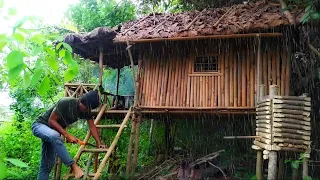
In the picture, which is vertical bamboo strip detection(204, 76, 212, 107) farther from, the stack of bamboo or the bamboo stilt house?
the stack of bamboo

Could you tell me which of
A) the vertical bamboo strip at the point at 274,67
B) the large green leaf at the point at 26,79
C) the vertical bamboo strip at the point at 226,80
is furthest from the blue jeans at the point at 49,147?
the vertical bamboo strip at the point at 274,67

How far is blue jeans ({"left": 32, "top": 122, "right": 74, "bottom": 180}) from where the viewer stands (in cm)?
536

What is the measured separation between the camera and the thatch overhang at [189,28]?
25.3 feet

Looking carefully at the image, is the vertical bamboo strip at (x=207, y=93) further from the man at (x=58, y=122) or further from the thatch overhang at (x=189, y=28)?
the man at (x=58, y=122)

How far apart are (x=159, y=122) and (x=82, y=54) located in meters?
4.97

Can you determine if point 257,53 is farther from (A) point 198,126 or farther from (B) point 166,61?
(A) point 198,126

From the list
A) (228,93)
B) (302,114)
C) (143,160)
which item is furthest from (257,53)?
(143,160)

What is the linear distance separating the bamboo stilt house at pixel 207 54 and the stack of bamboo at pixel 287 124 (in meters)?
1.33

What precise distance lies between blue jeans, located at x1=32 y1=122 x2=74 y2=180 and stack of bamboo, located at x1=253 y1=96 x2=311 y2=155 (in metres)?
3.74

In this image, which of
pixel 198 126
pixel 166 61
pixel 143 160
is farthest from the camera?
pixel 198 126

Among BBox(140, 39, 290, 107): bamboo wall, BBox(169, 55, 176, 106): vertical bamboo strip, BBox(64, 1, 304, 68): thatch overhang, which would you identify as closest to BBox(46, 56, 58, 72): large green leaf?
BBox(64, 1, 304, 68): thatch overhang

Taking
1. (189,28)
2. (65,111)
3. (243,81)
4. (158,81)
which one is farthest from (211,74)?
(65,111)

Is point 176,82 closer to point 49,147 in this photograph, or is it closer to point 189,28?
point 189,28

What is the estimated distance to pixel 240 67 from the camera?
27.5 feet
